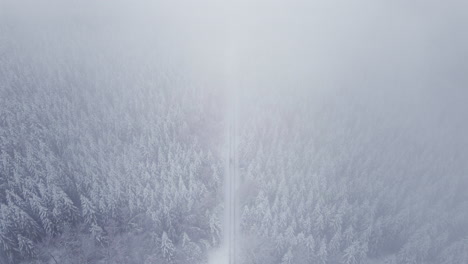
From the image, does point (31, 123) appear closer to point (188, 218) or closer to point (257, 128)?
point (188, 218)

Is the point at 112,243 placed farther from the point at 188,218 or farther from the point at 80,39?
the point at 80,39

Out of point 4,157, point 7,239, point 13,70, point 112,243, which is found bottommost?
point 112,243

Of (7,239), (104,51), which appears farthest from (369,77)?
(7,239)

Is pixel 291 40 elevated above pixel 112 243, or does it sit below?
above

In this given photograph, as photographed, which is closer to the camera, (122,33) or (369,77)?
(369,77)

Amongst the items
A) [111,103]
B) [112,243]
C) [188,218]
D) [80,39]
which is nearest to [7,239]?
[112,243]

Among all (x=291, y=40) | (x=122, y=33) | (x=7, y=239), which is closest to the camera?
(x=7, y=239)

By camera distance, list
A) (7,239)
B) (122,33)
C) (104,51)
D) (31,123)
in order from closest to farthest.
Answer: (7,239) → (31,123) → (104,51) → (122,33)
